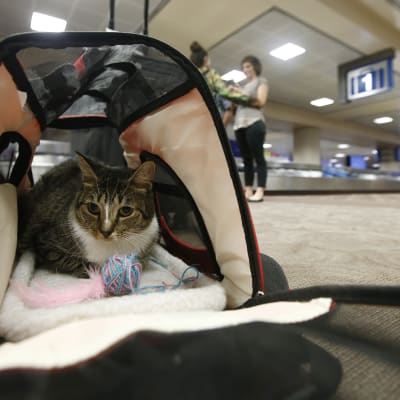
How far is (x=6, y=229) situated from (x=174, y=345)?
56cm

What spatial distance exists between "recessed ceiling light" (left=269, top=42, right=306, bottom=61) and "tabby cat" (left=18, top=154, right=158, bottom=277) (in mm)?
4780

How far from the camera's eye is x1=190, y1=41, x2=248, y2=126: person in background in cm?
225

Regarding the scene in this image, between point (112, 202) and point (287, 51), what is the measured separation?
5117 mm

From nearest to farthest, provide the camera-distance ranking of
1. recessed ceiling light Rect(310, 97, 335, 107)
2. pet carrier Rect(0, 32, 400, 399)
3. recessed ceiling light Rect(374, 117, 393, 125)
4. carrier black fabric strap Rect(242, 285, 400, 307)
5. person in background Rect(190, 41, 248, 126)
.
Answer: pet carrier Rect(0, 32, 400, 399), carrier black fabric strap Rect(242, 285, 400, 307), person in background Rect(190, 41, 248, 126), recessed ceiling light Rect(310, 97, 335, 107), recessed ceiling light Rect(374, 117, 393, 125)

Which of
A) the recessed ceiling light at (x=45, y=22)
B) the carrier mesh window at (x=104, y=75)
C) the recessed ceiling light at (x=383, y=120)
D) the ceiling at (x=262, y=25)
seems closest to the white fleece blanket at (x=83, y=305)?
the carrier mesh window at (x=104, y=75)

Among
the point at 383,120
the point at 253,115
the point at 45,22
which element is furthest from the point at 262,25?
the point at 383,120

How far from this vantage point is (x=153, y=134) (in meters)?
0.86

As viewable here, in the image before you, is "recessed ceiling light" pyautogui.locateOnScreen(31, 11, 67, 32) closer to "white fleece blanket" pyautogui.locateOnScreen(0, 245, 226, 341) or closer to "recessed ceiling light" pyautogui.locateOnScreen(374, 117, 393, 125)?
"white fleece blanket" pyautogui.locateOnScreen(0, 245, 226, 341)

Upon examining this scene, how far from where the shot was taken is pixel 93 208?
82 centimetres

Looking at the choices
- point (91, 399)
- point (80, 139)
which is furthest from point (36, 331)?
point (80, 139)

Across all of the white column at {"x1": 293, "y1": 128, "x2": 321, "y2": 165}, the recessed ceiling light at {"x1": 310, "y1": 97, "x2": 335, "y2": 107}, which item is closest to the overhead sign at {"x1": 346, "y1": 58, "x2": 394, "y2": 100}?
the recessed ceiling light at {"x1": 310, "y1": 97, "x2": 335, "y2": 107}

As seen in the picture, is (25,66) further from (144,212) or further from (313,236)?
(313,236)

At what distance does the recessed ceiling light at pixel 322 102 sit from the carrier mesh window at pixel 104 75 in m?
7.72

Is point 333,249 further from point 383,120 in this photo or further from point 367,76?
point 383,120
